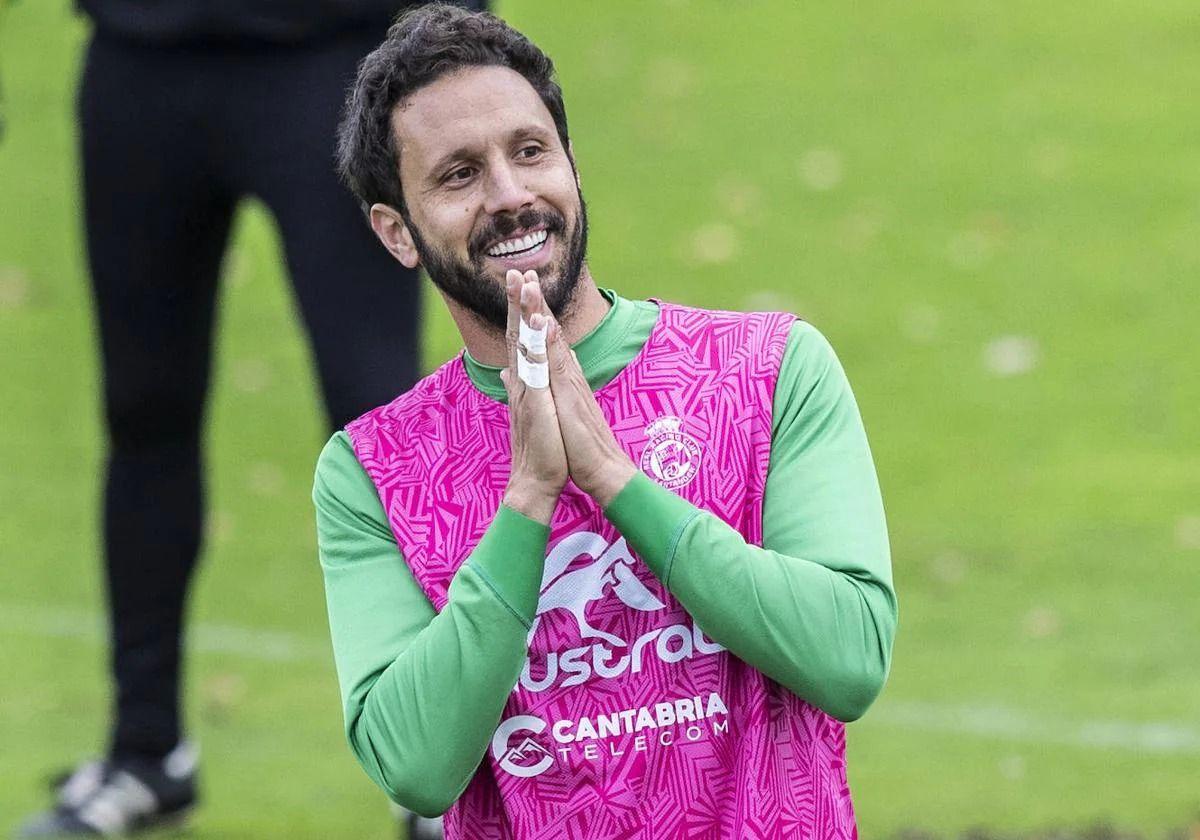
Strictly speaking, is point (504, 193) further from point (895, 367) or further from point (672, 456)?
point (895, 367)

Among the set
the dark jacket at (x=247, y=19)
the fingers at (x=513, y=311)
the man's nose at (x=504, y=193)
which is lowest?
the fingers at (x=513, y=311)

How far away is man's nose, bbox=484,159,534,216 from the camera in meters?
2.61

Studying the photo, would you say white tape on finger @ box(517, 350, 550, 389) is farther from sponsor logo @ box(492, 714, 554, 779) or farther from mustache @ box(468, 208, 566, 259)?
sponsor logo @ box(492, 714, 554, 779)

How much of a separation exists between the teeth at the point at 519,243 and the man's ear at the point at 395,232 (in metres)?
0.19

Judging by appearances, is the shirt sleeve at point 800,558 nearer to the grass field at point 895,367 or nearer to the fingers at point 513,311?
the fingers at point 513,311

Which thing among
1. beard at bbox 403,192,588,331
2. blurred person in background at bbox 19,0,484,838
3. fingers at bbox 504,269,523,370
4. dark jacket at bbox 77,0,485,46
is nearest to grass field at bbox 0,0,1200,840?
blurred person in background at bbox 19,0,484,838

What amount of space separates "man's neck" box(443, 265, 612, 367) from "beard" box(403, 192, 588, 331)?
1 cm

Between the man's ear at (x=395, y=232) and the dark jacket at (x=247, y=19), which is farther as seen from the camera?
the dark jacket at (x=247, y=19)

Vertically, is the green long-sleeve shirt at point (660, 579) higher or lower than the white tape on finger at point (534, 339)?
lower

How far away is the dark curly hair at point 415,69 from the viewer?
2713 millimetres

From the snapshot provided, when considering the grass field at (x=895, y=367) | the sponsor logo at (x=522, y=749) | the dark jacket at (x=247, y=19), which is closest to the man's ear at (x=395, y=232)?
the sponsor logo at (x=522, y=749)

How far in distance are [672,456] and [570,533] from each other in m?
0.15

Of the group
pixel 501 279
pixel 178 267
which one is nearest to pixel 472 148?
pixel 501 279

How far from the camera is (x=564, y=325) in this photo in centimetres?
270
